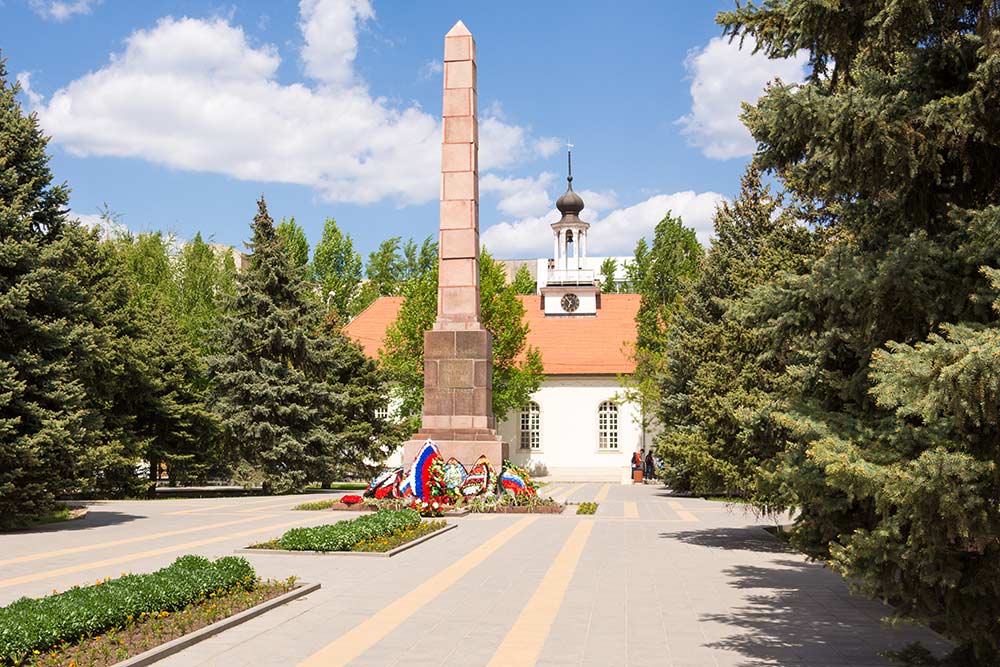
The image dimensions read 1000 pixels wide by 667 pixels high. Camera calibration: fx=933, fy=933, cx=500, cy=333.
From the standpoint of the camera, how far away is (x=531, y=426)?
53.0 m

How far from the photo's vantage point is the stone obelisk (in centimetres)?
2303

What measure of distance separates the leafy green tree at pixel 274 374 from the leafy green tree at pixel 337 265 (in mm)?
30921

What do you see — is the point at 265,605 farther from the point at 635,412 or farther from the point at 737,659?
the point at 635,412

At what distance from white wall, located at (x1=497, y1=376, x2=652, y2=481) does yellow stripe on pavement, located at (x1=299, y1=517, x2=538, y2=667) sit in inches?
1511

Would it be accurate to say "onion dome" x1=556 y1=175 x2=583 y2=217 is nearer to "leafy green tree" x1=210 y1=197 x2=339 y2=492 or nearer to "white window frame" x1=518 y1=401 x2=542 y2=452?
"white window frame" x1=518 y1=401 x2=542 y2=452

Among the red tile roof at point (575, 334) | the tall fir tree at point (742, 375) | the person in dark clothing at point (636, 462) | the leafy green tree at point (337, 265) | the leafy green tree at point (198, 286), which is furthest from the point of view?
the leafy green tree at point (337, 265)

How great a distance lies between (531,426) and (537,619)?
4439 cm

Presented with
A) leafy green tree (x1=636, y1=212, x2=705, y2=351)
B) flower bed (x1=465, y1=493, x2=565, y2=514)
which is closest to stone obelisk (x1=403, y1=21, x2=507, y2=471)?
flower bed (x1=465, y1=493, x2=565, y2=514)

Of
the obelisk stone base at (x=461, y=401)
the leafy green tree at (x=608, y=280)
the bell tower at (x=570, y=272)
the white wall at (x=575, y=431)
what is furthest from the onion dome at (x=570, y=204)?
the obelisk stone base at (x=461, y=401)

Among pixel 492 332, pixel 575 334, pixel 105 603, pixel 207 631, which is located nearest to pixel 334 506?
pixel 207 631

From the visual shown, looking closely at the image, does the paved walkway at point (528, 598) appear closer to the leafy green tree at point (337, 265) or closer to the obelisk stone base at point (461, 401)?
the obelisk stone base at point (461, 401)

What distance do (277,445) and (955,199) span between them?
27.2 meters

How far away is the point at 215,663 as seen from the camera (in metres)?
6.95

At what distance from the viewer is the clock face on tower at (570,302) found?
58.3m
